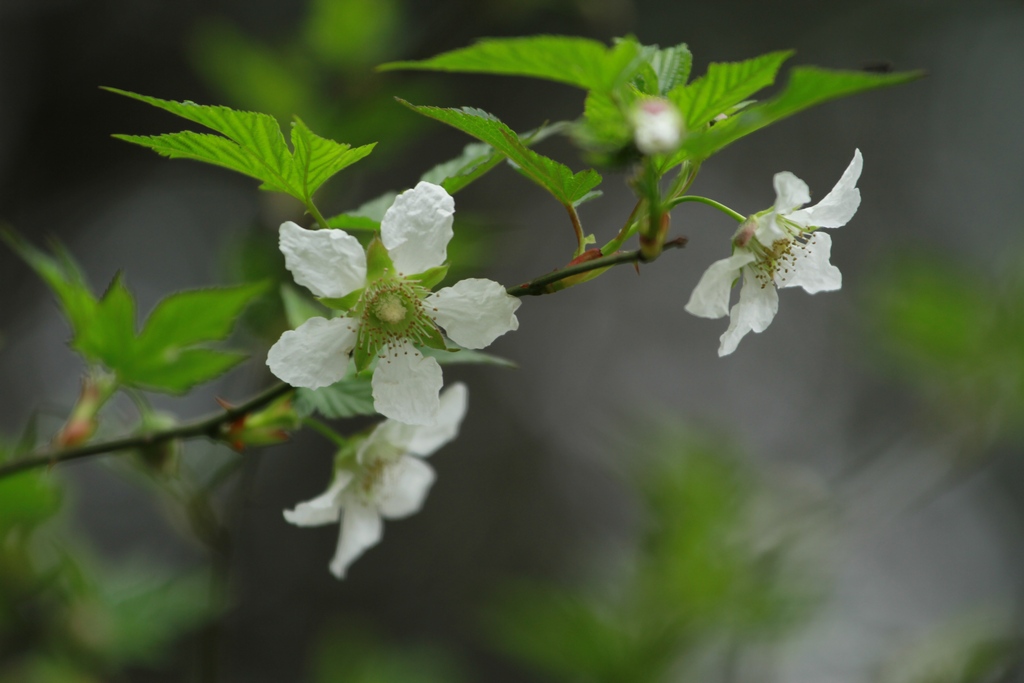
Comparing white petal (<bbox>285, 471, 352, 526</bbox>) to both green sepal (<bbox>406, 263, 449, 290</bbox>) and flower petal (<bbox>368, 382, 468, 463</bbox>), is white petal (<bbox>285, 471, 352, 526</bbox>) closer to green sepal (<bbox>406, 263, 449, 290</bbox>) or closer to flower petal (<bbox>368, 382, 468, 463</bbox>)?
flower petal (<bbox>368, 382, 468, 463</bbox>)

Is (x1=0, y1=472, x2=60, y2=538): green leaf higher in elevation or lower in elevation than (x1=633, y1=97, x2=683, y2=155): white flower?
lower

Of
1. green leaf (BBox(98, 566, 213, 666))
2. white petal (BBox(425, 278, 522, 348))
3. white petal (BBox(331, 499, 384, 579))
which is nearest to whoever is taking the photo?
white petal (BBox(425, 278, 522, 348))

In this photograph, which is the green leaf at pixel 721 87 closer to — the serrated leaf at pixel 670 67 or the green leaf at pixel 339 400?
the serrated leaf at pixel 670 67

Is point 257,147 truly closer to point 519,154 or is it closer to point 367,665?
point 519,154

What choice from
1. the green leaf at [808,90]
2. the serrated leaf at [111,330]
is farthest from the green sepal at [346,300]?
the green leaf at [808,90]

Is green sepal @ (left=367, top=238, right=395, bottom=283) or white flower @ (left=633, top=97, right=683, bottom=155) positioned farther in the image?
green sepal @ (left=367, top=238, right=395, bottom=283)

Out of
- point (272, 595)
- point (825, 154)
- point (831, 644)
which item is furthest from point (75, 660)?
point (825, 154)

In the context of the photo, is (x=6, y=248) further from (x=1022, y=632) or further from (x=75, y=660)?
(x=1022, y=632)

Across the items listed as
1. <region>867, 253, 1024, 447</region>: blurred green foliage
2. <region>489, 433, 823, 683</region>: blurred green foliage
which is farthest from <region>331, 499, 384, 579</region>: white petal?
<region>867, 253, 1024, 447</region>: blurred green foliage
